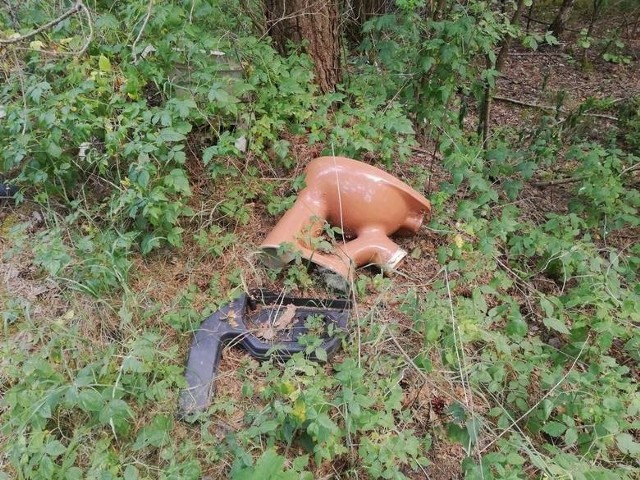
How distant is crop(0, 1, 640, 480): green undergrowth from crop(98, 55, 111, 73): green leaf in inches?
0.5

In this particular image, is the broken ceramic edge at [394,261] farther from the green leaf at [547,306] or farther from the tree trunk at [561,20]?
the tree trunk at [561,20]

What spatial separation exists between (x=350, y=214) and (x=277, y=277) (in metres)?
0.48

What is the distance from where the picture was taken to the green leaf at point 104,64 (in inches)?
83.1

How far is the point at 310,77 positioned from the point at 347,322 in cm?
139

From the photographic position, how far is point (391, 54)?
2.54 meters

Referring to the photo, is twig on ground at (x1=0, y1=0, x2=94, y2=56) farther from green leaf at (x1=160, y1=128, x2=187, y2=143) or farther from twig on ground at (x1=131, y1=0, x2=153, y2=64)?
green leaf at (x1=160, y1=128, x2=187, y2=143)

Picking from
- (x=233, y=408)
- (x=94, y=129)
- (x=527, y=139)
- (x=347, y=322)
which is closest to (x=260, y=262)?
(x=347, y=322)

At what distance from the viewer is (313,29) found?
2684mm

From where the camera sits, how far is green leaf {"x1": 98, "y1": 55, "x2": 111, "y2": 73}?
2.11 m

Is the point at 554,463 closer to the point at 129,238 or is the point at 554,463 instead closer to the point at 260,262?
the point at 260,262

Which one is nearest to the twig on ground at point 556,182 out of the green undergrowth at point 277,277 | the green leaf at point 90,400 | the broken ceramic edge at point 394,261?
the green undergrowth at point 277,277

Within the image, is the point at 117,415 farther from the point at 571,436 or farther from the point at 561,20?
the point at 561,20

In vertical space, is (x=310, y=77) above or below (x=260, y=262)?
above

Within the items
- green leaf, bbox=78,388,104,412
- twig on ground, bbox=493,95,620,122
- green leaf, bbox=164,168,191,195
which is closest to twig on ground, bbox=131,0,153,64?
green leaf, bbox=164,168,191,195
